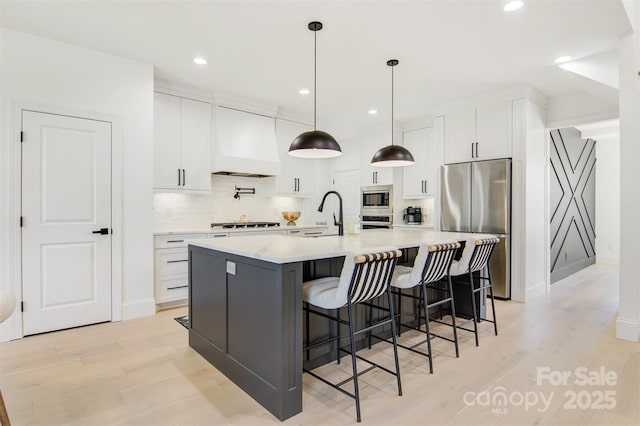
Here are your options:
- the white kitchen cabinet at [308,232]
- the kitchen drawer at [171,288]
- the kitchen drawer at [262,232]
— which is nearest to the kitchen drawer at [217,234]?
the kitchen drawer at [262,232]

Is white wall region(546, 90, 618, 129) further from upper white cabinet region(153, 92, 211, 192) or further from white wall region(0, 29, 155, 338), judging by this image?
white wall region(0, 29, 155, 338)

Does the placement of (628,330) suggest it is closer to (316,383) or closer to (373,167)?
(316,383)

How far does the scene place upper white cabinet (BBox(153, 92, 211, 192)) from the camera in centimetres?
427

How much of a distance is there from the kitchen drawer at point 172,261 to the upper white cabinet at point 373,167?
344 cm

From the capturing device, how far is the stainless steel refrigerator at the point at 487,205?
14.5 feet

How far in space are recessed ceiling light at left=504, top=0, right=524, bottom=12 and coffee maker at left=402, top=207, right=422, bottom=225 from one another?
11.7ft

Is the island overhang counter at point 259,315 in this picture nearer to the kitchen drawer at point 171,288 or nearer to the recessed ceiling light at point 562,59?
the kitchen drawer at point 171,288

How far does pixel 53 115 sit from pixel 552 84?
218 inches

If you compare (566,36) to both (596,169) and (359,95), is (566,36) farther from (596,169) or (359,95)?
(596,169)

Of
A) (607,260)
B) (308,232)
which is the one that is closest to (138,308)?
(308,232)

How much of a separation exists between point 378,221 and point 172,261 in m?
3.50

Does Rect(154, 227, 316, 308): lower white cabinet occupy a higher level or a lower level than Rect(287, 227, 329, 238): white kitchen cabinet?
lower

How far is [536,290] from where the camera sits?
183 inches

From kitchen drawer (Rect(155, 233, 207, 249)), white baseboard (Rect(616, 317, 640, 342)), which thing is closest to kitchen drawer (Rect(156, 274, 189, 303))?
kitchen drawer (Rect(155, 233, 207, 249))
